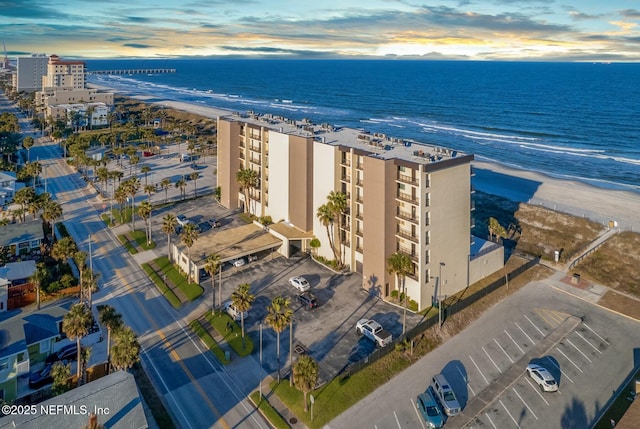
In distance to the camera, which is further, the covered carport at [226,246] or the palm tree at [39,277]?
the covered carport at [226,246]

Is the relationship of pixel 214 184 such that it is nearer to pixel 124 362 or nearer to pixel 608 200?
pixel 124 362

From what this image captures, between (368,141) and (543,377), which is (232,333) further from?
(368,141)

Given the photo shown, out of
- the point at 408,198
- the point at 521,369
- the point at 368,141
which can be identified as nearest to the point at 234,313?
the point at 408,198

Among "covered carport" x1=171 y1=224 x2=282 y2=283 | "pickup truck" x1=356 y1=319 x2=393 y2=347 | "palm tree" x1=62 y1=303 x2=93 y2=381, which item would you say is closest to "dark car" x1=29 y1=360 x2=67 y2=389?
"palm tree" x1=62 y1=303 x2=93 y2=381

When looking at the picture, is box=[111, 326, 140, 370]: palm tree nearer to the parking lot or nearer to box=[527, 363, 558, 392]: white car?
the parking lot

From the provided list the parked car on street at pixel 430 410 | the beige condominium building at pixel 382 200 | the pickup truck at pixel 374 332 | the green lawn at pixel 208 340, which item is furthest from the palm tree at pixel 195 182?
the parked car on street at pixel 430 410

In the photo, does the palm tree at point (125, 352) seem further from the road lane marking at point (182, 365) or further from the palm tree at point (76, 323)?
the road lane marking at point (182, 365)

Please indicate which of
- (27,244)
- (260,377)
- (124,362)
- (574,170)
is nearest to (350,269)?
(260,377)
